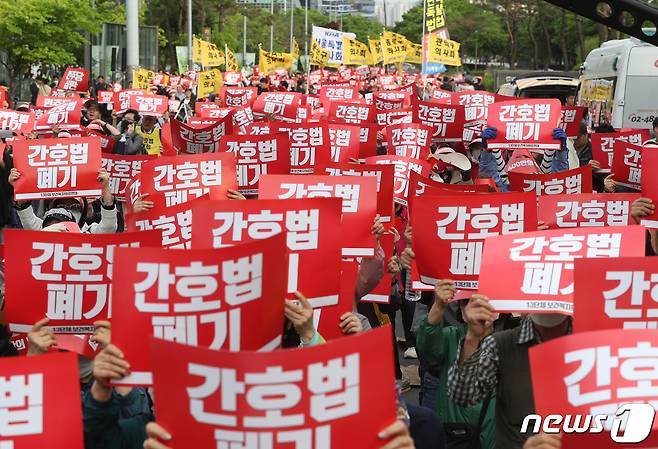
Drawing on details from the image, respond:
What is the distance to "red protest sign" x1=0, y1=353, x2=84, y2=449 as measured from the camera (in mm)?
3732

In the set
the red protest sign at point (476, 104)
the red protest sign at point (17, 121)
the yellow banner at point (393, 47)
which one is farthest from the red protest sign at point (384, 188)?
the yellow banner at point (393, 47)

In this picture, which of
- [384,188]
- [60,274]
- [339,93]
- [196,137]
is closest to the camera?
[60,274]

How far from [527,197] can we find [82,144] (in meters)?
4.21

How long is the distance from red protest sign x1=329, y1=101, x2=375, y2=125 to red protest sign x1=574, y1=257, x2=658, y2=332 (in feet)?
37.1

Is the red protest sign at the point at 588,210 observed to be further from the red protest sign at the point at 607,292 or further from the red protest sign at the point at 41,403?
the red protest sign at the point at 41,403

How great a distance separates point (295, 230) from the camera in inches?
216

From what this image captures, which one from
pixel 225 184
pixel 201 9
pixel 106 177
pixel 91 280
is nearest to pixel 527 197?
pixel 91 280

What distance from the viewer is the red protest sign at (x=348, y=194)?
6.60m

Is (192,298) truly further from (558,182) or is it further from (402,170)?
(402,170)

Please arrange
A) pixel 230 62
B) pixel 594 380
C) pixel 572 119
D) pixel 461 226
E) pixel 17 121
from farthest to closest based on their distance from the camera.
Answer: pixel 230 62, pixel 17 121, pixel 572 119, pixel 461 226, pixel 594 380

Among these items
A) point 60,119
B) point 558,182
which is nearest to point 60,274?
point 558,182

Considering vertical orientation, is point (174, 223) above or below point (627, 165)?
below

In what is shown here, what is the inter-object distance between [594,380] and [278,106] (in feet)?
43.4

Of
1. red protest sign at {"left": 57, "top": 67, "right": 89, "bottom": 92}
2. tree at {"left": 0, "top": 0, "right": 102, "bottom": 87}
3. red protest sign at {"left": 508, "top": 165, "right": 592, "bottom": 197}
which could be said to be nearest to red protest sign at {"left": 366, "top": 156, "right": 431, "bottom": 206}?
red protest sign at {"left": 508, "top": 165, "right": 592, "bottom": 197}
